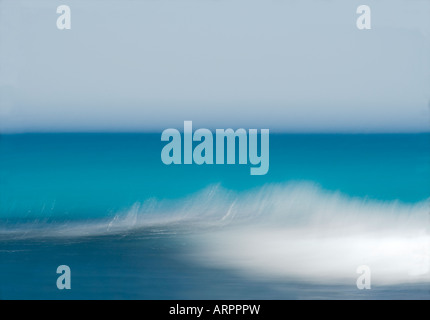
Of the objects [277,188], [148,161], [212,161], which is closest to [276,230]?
[277,188]

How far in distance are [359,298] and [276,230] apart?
27.2 inches

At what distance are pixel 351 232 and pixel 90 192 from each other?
1.75m

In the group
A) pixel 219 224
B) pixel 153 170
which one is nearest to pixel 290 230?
pixel 219 224

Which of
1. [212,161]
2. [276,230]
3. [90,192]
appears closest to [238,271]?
[276,230]

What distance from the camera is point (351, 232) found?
5141 mm

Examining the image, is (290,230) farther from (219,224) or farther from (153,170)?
(153,170)

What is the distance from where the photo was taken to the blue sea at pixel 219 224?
5.11 metres

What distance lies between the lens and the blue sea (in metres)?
5.11

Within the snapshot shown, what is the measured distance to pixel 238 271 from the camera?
5.12m

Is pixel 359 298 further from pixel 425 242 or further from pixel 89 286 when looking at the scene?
pixel 89 286

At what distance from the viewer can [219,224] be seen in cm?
523
